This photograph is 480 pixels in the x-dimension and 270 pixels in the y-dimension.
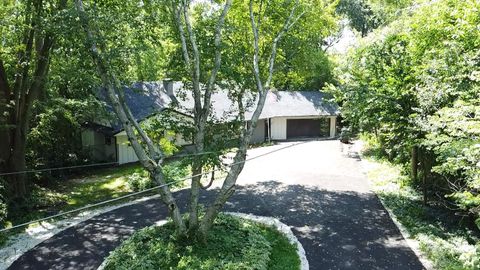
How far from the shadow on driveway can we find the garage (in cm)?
1624

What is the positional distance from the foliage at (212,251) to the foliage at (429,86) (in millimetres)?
4595

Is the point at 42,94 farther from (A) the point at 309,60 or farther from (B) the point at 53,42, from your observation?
(A) the point at 309,60

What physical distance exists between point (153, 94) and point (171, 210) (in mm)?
16072

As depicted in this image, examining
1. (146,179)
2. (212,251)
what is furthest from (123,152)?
(212,251)

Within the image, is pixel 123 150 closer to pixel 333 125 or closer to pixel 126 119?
pixel 126 119

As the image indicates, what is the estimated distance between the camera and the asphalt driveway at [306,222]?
937cm

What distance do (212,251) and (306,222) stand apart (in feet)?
13.1

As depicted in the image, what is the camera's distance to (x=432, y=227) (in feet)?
34.8

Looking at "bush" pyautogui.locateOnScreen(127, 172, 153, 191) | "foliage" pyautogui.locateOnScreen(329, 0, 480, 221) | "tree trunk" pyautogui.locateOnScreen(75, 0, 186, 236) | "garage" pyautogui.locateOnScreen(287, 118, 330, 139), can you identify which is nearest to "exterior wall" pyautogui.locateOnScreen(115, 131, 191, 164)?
"bush" pyautogui.locateOnScreen(127, 172, 153, 191)

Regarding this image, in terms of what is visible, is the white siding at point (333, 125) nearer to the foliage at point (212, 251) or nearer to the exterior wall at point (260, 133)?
the exterior wall at point (260, 133)

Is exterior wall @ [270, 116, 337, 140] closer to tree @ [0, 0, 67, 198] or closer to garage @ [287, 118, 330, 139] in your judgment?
garage @ [287, 118, 330, 139]

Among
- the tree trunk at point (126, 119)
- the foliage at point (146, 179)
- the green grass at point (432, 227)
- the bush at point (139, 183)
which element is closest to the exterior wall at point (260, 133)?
the foliage at point (146, 179)

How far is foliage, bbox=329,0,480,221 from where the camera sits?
8.90 metres

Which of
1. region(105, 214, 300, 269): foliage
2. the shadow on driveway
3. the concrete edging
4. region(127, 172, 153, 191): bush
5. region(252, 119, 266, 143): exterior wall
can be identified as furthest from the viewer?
region(252, 119, 266, 143): exterior wall
